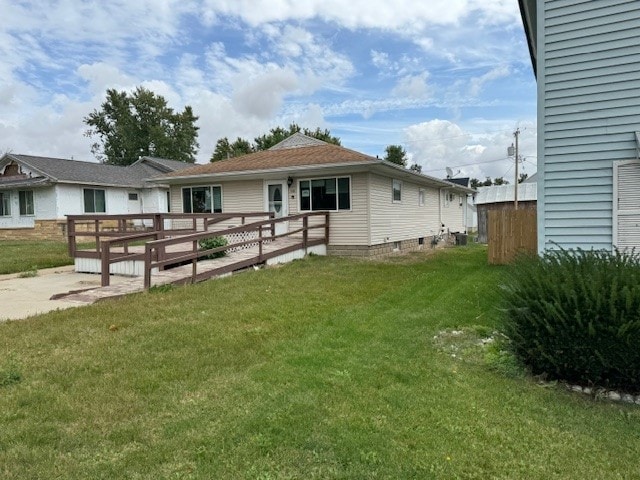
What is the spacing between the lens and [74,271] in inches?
456

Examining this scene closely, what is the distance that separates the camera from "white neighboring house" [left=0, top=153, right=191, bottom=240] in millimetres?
23797

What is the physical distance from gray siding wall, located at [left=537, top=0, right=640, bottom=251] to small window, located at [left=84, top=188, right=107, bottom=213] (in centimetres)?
2575

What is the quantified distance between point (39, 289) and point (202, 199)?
803 cm

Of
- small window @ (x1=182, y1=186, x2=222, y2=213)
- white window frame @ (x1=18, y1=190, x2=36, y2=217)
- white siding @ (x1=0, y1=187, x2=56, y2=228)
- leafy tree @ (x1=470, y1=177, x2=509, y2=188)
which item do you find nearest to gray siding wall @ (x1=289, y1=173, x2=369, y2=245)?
small window @ (x1=182, y1=186, x2=222, y2=213)

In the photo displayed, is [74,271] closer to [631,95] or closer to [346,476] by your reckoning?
[346,476]

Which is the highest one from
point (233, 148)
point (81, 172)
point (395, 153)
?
point (233, 148)

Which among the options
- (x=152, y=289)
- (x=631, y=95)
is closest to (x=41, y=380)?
(x=152, y=289)

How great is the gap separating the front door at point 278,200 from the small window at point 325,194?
633 mm

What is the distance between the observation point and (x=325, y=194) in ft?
45.5

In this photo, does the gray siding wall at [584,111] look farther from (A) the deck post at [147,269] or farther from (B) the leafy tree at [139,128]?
(B) the leafy tree at [139,128]

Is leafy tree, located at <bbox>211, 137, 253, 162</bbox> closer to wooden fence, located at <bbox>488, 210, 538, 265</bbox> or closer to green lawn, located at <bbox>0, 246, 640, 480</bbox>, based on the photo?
wooden fence, located at <bbox>488, 210, 538, 265</bbox>

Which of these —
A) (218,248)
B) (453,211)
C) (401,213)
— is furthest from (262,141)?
(218,248)

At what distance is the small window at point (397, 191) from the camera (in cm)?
1518

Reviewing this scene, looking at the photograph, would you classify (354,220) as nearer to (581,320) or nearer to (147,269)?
(147,269)
